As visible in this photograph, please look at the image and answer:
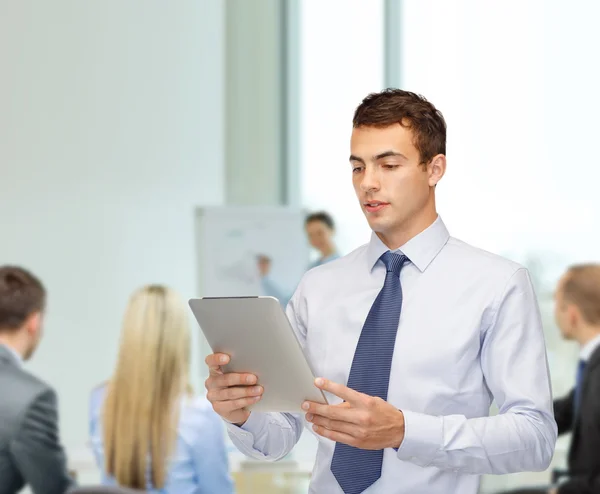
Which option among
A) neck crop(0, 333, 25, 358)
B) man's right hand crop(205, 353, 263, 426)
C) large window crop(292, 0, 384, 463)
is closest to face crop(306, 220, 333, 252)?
→ large window crop(292, 0, 384, 463)

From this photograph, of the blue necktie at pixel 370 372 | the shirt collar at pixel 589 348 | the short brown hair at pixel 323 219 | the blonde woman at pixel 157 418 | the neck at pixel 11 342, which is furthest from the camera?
the short brown hair at pixel 323 219

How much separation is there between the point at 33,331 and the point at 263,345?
200cm

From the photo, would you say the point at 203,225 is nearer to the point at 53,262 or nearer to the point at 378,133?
the point at 53,262

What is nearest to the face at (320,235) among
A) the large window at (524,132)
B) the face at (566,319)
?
Answer: the large window at (524,132)

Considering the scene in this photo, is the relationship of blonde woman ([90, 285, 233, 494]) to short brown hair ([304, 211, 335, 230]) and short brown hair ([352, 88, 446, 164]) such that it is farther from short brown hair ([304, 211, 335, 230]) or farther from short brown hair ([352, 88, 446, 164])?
short brown hair ([304, 211, 335, 230])

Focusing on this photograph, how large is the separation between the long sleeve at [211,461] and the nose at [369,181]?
148 centimetres

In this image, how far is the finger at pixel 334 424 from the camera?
63.1 inches

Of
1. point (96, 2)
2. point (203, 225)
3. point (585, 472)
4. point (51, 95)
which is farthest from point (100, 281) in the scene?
point (585, 472)

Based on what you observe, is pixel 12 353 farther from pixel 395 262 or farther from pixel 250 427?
pixel 395 262

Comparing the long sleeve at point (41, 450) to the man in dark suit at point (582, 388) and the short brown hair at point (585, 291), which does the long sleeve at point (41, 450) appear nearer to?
the man in dark suit at point (582, 388)

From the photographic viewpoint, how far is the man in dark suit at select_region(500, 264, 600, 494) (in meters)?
3.61

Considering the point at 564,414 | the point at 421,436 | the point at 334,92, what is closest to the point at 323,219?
the point at 334,92

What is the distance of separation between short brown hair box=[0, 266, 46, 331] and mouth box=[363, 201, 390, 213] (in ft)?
6.50

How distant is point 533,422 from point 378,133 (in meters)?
0.66
